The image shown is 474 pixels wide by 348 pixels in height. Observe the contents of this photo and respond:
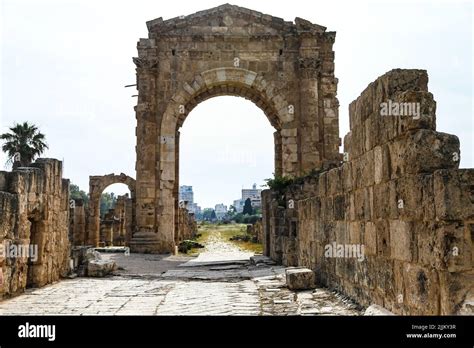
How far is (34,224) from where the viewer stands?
8.70 meters

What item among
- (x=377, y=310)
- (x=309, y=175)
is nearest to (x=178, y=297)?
(x=377, y=310)

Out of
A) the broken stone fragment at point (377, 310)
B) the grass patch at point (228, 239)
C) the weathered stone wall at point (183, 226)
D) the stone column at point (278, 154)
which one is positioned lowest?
the grass patch at point (228, 239)

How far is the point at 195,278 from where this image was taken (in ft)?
33.8

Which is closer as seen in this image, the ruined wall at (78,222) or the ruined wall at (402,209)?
the ruined wall at (402,209)

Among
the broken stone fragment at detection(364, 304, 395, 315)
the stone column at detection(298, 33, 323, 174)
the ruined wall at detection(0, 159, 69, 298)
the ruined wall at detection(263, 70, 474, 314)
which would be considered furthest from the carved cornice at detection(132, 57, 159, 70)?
the broken stone fragment at detection(364, 304, 395, 315)

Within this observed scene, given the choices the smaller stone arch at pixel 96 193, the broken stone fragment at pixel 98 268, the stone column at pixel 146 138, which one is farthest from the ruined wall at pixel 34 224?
the smaller stone arch at pixel 96 193

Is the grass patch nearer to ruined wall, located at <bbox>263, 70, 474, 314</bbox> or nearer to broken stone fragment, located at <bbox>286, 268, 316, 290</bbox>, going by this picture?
broken stone fragment, located at <bbox>286, 268, 316, 290</bbox>

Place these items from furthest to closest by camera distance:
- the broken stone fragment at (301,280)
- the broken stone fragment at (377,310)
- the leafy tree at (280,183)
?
the leafy tree at (280,183)
the broken stone fragment at (301,280)
the broken stone fragment at (377,310)

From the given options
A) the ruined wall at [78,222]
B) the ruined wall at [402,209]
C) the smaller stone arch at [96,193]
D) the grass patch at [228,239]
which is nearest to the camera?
the ruined wall at [402,209]

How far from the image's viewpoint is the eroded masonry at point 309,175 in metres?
4.18

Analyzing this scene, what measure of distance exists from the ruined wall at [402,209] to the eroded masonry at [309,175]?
0.04 ft

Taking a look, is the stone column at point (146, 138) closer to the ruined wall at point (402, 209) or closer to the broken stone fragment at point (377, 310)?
the ruined wall at point (402, 209)

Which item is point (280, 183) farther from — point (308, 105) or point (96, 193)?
point (96, 193)
